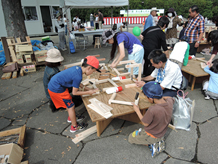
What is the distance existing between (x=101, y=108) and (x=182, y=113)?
1480 mm

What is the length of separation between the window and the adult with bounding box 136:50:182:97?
14897mm

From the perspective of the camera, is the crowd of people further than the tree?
No

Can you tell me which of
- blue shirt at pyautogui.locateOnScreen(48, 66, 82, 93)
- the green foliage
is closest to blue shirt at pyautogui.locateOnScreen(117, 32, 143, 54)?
blue shirt at pyautogui.locateOnScreen(48, 66, 82, 93)

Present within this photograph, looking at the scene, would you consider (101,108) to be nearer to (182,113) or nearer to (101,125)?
(101,125)

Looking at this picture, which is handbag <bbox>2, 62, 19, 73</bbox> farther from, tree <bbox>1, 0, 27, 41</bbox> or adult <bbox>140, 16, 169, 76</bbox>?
adult <bbox>140, 16, 169, 76</bbox>

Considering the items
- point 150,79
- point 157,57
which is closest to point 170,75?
point 157,57

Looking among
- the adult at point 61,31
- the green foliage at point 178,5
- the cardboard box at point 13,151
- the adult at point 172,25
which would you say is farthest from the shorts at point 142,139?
the green foliage at point 178,5

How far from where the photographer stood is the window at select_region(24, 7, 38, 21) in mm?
13701

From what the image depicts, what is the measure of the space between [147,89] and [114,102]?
0.67 metres

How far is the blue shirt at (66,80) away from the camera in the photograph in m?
2.33

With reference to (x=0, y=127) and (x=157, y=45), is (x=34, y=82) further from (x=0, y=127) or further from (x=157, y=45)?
(x=157, y=45)

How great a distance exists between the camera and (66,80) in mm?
2426

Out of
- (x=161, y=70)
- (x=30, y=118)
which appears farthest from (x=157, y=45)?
(x=30, y=118)

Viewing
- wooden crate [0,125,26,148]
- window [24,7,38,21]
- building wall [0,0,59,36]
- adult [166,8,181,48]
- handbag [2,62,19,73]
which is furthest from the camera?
window [24,7,38,21]
